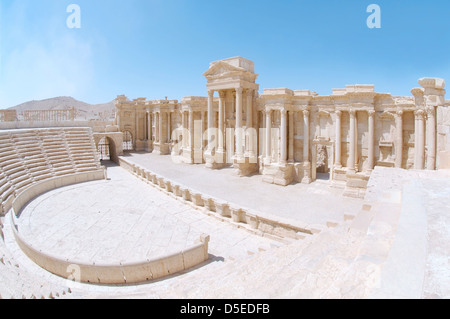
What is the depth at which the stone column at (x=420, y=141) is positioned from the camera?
1364 cm

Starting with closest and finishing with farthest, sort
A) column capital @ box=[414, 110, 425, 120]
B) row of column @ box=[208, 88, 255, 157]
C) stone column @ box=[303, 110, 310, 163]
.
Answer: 1. column capital @ box=[414, 110, 425, 120]
2. stone column @ box=[303, 110, 310, 163]
3. row of column @ box=[208, 88, 255, 157]

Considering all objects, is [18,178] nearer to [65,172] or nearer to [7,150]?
[7,150]

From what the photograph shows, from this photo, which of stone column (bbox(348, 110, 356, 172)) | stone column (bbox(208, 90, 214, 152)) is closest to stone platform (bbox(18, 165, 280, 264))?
stone column (bbox(208, 90, 214, 152))

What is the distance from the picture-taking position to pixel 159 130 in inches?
1218

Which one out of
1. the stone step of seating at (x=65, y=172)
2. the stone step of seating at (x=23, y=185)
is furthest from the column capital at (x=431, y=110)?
the stone step of seating at (x=65, y=172)

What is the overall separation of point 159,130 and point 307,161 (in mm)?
18103

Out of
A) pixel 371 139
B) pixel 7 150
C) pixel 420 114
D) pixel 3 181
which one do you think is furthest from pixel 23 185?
pixel 420 114

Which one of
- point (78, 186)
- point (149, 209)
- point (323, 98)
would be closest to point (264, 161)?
point (323, 98)

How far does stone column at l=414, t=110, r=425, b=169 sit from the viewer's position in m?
13.6

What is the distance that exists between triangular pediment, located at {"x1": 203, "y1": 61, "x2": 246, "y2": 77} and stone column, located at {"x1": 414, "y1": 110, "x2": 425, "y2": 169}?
1140 centimetres

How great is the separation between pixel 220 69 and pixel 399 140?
1322cm

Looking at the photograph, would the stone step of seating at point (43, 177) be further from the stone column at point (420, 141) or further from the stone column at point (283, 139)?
the stone column at point (420, 141)

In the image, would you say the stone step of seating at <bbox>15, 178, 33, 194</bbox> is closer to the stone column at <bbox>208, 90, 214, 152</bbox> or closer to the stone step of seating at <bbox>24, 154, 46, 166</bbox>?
the stone step of seating at <bbox>24, 154, 46, 166</bbox>
